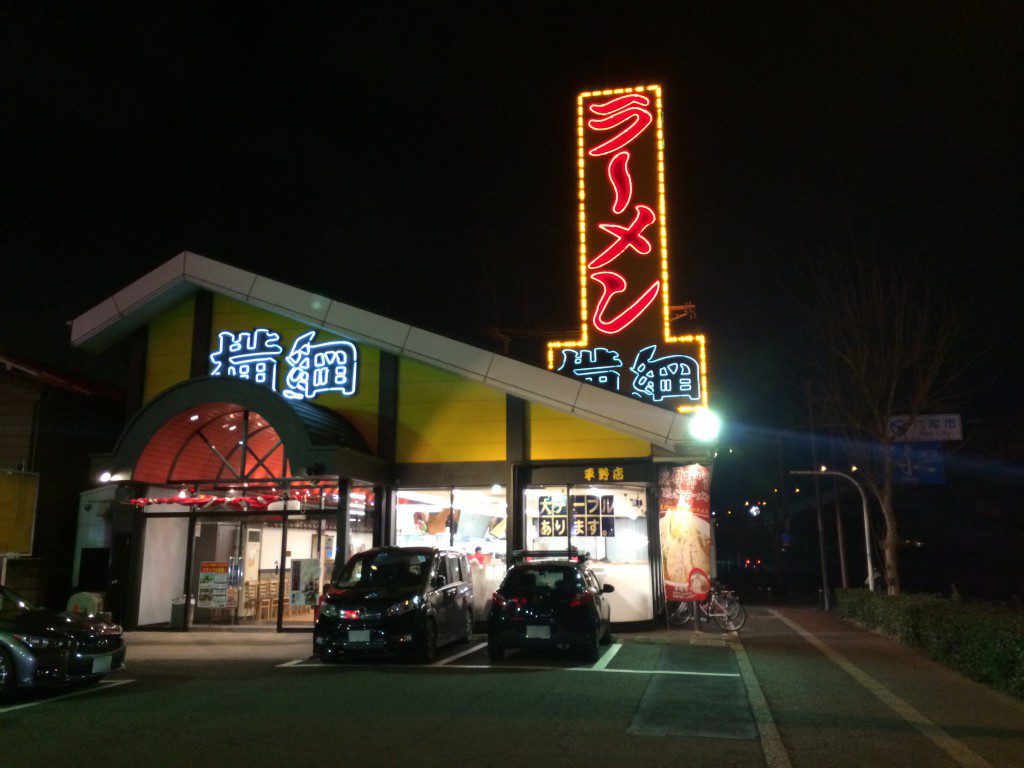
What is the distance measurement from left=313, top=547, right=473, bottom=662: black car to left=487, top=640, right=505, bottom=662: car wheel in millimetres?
871

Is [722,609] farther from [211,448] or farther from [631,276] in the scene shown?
[211,448]

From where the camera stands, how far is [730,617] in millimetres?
16547

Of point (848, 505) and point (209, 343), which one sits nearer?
point (209, 343)

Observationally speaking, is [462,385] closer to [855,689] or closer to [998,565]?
[855,689]

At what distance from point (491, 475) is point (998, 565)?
69.2 feet

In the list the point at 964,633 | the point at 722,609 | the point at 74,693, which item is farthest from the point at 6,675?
the point at 722,609

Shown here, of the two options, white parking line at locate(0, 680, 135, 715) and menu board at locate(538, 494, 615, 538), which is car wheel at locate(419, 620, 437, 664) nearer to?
white parking line at locate(0, 680, 135, 715)

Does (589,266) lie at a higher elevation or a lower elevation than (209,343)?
higher

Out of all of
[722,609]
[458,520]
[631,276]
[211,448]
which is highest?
[631,276]

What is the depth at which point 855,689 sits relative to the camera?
31.7 ft

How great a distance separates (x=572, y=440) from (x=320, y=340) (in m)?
6.52

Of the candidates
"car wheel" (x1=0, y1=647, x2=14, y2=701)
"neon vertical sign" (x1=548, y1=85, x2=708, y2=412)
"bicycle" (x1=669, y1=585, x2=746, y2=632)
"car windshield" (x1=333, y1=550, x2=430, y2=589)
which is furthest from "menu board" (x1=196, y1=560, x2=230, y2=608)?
"bicycle" (x1=669, y1=585, x2=746, y2=632)

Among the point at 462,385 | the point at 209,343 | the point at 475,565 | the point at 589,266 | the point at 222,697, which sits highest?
the point at 589,266

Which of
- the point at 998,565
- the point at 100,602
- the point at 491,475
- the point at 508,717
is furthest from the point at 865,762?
the point at 998,565
